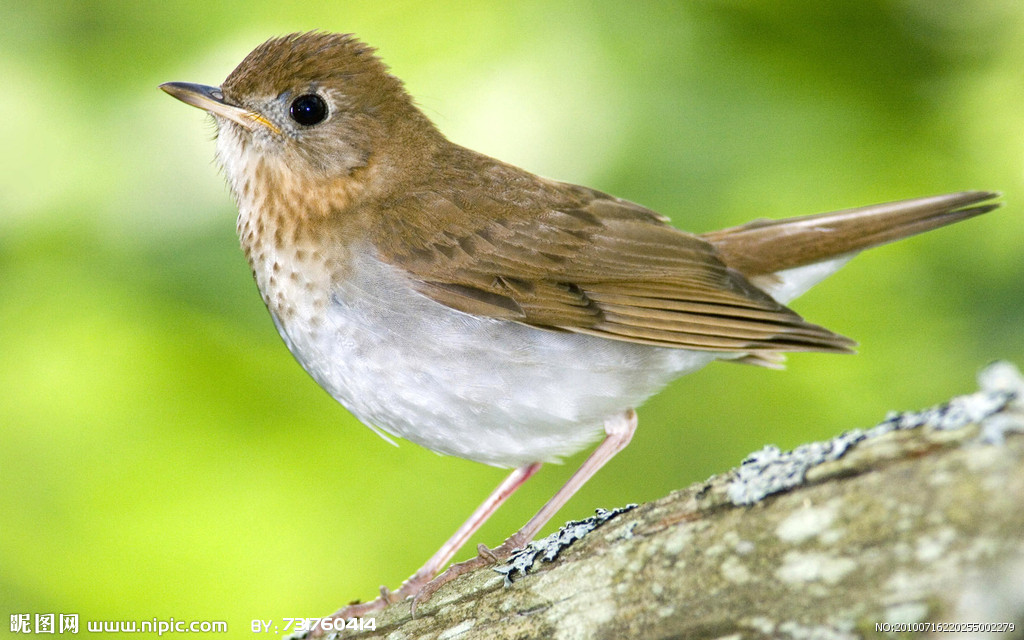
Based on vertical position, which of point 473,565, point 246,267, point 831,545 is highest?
point 246,267

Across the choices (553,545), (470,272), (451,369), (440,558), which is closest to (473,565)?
(440,558)

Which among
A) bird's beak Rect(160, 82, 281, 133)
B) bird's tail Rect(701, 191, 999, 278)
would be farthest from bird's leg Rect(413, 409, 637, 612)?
bird's beak Rect(160, 82, 281, 133)

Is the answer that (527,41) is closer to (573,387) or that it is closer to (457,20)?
(457,20)

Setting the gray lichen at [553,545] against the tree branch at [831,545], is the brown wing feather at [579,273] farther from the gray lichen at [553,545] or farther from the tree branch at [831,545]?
the tree branch at [831,545]

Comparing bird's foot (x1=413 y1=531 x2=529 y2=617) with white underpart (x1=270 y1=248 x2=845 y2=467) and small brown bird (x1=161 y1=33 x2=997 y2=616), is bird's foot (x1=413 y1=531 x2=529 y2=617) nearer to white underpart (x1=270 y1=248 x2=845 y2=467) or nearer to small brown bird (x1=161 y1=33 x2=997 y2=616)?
small brown bird (x1=161 y1=33 x2=997 y2=616)

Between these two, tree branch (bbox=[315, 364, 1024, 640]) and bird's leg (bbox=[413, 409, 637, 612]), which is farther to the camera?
bird's leg (bbox=[413, 409, 637, 612])

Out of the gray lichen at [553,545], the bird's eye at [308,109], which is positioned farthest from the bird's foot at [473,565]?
the bird's eye at [308,109]

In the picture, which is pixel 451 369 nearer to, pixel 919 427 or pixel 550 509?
pixel 550 509
